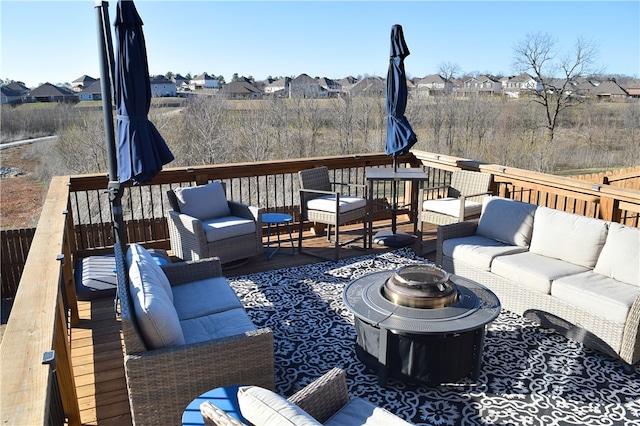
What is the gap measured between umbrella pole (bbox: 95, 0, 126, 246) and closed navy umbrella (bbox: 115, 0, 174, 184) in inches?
4.6

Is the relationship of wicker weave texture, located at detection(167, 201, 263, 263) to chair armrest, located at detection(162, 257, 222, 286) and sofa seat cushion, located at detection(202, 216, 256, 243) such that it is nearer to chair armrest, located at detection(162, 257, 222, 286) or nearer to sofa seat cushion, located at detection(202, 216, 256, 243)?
sofa seat cushion, located at detection(202, 216, 256, 243)

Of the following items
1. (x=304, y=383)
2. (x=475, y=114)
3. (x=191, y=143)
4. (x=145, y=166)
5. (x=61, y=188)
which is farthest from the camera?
(x=475, y=114)

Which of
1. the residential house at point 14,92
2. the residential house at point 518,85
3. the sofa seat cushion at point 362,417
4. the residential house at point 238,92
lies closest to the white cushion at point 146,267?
the sofa seat cushion at point 362,417

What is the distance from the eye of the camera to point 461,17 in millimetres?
14539

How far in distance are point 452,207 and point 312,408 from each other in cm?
378

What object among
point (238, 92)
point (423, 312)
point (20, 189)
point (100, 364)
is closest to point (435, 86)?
point (238, 92)

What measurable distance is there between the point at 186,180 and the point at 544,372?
412cm

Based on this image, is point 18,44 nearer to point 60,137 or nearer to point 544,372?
point 60,137

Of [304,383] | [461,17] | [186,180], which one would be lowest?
[304,383]

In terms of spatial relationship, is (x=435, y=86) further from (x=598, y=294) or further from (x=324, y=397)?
(x=324, y=397)

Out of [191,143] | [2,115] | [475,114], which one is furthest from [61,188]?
[2,115]

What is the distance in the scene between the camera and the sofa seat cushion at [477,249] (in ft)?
13.8

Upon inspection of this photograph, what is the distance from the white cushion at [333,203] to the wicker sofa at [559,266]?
4.07 feet

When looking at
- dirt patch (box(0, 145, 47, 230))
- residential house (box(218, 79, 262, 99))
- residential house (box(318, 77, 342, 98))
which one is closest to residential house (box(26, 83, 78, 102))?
dirt patch (box(0, 145, 47, 230))
